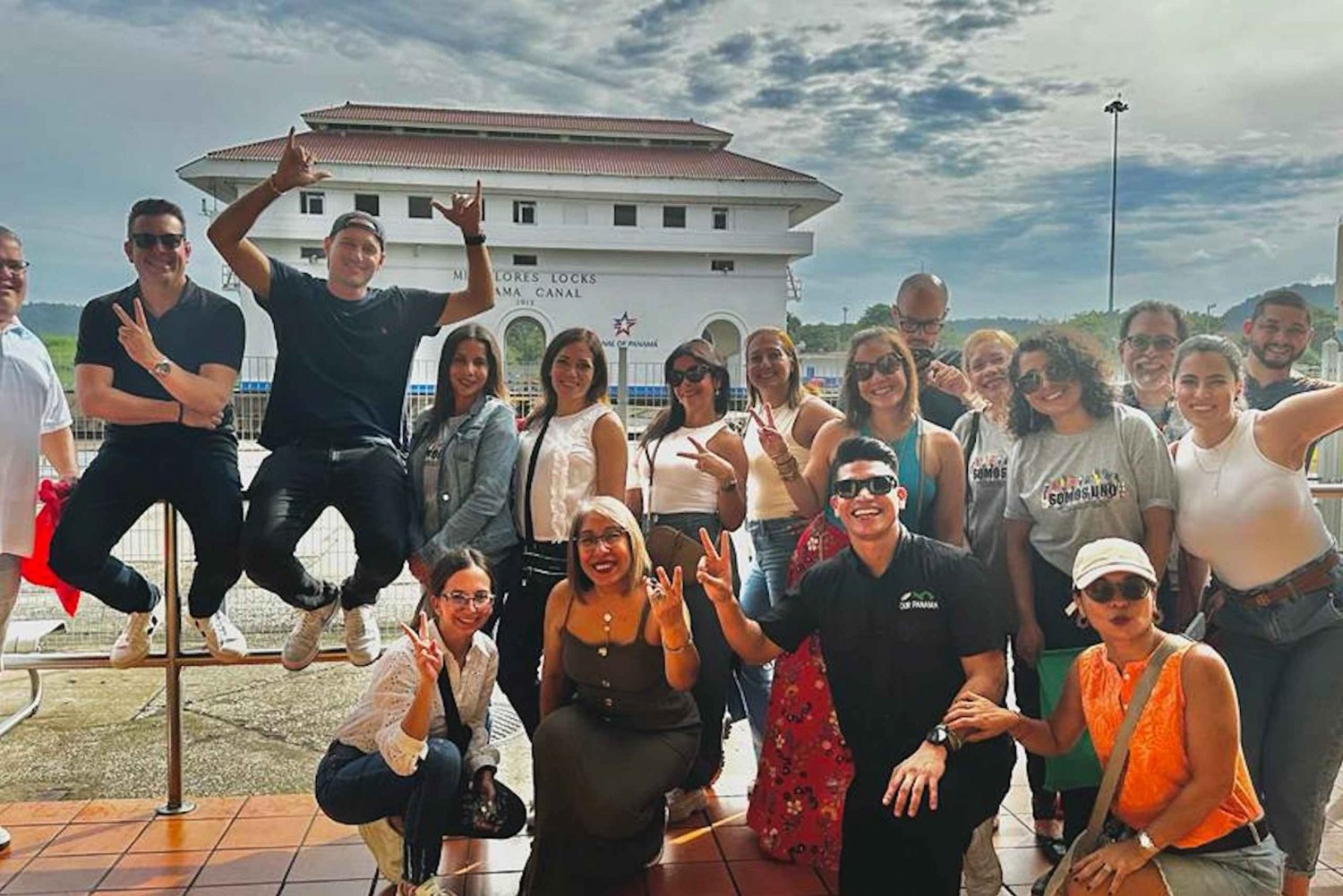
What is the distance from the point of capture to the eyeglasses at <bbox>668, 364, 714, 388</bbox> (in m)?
2.83

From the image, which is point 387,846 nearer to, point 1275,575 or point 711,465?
point 711,465

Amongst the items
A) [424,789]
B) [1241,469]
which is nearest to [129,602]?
[424,789]

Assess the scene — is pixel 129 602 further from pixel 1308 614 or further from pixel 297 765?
pixel 1308 614

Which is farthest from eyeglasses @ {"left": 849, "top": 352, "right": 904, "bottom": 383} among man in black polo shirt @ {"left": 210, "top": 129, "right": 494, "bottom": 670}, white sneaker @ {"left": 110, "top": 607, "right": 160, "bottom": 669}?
white sneaker @ {"left": 110, "top": 607, "right": 160, "bottom": 669}

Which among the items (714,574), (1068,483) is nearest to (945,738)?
(714,574)

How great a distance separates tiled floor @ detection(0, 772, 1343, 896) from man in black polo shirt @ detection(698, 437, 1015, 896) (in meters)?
0.50

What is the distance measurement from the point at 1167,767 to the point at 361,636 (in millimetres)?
2252

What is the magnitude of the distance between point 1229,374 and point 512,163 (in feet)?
58.8

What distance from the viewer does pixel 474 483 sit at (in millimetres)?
2748

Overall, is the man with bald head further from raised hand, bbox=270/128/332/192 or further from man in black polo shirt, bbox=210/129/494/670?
raised hand, bbox=270/128/332/192

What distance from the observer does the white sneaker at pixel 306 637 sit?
9.39 feet

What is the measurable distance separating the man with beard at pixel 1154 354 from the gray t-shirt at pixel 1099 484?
1.43 feet

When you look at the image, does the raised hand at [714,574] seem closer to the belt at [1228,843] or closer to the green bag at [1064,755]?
the green bag at [1064,755]

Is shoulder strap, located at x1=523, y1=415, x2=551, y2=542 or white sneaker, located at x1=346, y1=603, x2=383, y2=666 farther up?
shoulder strap, located at x1=523, y1=415, x2=551, y2=542
